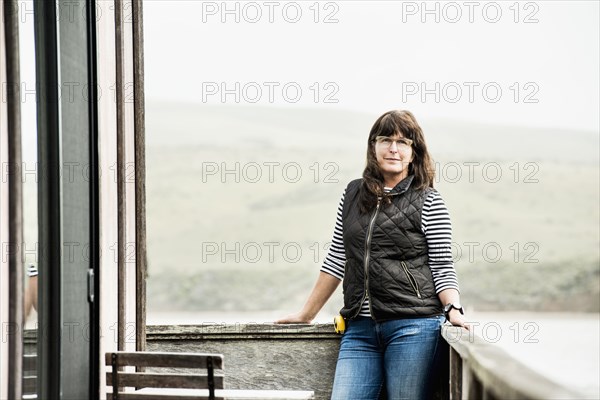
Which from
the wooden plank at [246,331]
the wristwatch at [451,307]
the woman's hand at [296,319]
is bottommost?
the wooden plank at [246,331]

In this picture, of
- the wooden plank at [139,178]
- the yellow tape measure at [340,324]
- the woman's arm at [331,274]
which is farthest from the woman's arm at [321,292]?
the wooden plank at [139,178]

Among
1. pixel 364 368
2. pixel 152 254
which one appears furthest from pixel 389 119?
pixel 152 254

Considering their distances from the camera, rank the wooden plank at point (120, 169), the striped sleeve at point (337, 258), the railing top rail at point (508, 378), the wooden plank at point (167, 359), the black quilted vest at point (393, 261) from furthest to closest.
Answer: the striped sleeve at point (337, 258) → the wooden plank at point (120, 169) → the black quilted vest at point (393, 261) → the wooden plank at point (167, 359) → the railing top rail at point (508, 378)

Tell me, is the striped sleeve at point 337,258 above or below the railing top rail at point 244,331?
above

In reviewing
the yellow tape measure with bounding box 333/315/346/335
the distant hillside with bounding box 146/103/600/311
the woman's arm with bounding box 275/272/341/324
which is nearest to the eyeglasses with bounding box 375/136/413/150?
the woman's arm with bounding box 275/272/341/324

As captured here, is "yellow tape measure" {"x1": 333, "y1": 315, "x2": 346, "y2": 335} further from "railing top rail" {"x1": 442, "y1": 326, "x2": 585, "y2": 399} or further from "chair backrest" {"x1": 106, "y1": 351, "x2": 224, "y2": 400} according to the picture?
"railing top rail" {"x1": 442, "y1": 326, "x2": 585, "y2": 399}

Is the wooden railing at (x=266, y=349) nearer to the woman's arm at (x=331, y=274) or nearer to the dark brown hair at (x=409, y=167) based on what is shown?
the woman's arm at (x=331, y=274)

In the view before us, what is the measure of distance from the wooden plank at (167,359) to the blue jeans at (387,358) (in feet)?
2.73

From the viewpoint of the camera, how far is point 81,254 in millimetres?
3705

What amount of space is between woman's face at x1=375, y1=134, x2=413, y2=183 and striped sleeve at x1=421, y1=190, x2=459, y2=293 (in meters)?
0.17

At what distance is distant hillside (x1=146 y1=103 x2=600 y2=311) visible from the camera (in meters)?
26.5

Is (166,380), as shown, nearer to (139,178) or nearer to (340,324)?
(340,324)

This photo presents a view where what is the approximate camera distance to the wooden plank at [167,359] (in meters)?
3.30

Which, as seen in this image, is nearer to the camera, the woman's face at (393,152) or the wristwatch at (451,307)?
the wristwatch at (451,307)
